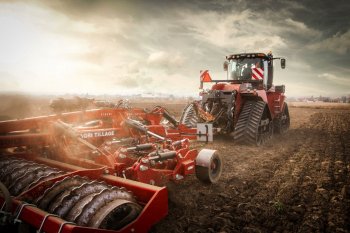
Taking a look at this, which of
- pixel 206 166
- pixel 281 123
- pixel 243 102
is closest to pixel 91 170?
pixel 206 166

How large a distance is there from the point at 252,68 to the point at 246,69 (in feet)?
1.19

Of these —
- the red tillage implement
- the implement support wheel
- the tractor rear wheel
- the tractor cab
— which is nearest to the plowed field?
the implement support wheel

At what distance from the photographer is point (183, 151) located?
17.1 ft

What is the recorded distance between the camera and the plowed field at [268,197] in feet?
12.5

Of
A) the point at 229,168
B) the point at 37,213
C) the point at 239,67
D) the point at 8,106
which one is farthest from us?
the point at 8,106

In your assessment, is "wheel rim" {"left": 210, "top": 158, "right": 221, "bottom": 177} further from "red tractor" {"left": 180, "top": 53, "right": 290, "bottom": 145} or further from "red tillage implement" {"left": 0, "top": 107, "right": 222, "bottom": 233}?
"red tractor" {"left": 180, "top": 53, "right": 290, "bottom": 145}

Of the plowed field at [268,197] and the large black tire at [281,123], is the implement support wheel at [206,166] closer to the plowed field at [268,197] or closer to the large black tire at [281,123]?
the plowed field at [268,197]

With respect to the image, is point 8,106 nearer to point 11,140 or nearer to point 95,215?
point 11,140

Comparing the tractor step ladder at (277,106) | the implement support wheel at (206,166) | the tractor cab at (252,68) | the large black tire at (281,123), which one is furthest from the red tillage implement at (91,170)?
the large black tire at (281,123)

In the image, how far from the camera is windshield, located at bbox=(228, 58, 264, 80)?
1065 centimetres

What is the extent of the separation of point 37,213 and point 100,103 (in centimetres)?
299

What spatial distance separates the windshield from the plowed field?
3.96 meters

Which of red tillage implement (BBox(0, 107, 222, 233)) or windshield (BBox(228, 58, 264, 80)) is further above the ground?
windshield (BBox(228, 58, 264, 80))

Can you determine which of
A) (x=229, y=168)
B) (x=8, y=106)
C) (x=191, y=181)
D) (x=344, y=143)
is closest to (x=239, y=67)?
(x=344, y=143)
